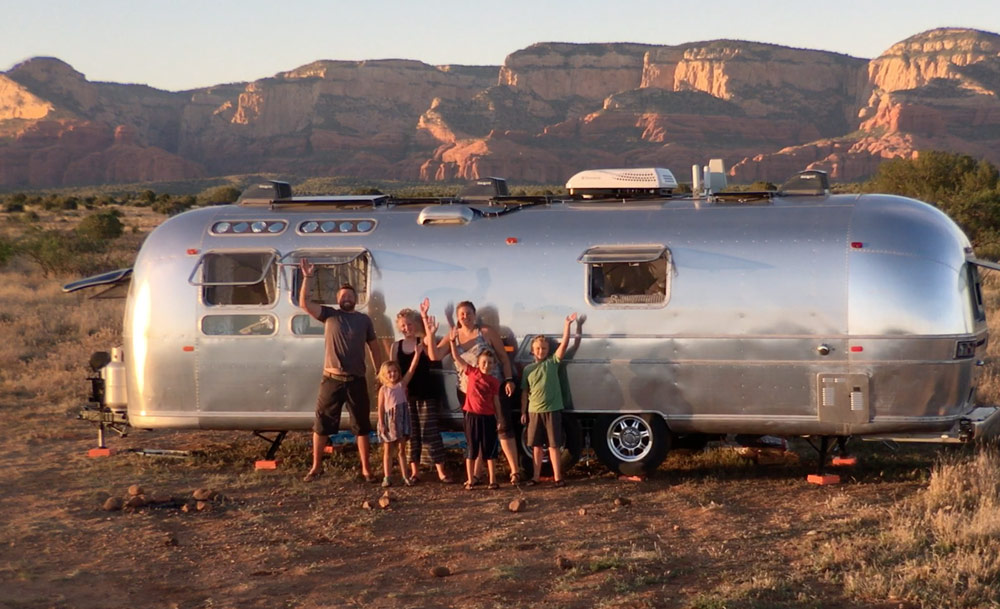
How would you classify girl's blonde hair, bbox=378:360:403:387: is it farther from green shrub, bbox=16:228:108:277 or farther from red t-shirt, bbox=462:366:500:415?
green shrub, bbox=16:228:108:277

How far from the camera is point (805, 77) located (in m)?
157

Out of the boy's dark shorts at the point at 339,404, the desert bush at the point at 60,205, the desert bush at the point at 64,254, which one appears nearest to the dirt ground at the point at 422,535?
the boy's dark shorts at the point at 339,404

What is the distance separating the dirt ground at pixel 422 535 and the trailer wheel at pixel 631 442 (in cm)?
20

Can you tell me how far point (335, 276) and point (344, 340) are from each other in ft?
2.73

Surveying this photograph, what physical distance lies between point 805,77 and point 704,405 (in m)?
155

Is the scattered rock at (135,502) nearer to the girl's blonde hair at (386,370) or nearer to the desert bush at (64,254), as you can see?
the girl's blonde hair at (386,370)

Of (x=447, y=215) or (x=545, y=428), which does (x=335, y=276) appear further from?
(x=545, y=428)

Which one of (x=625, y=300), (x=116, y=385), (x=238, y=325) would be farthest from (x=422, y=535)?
(x=116, y=385)

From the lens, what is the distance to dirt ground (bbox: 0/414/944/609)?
6.87 meters

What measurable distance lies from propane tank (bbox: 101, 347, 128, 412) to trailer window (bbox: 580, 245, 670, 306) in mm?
4339

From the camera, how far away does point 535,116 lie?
14862cm

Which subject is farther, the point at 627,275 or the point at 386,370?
the point at 627,275

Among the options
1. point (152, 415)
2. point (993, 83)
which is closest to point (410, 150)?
point (993, 83)

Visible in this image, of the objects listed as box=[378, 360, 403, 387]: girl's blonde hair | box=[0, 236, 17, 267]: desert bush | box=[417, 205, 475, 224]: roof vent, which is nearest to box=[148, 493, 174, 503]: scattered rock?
box=[378, 360, 403, 387]: girl's blonde hair
